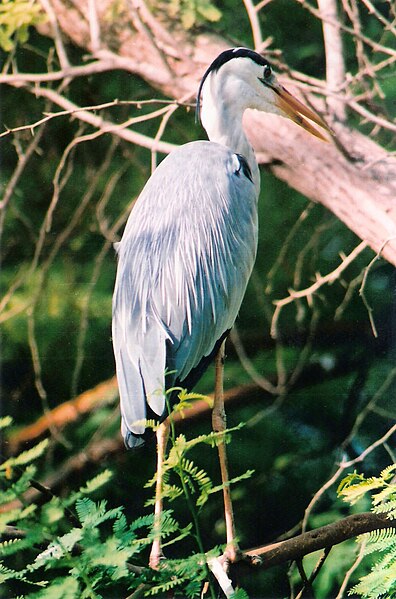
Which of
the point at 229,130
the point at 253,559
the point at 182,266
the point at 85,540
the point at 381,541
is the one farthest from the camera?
the point at 229,130

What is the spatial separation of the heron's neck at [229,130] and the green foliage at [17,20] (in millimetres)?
600

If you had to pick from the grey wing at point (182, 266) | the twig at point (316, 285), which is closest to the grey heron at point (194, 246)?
the grey wing at point (182, 266)

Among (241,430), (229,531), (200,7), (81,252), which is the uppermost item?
(200,7)

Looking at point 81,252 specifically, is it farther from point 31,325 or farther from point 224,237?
point 224,237

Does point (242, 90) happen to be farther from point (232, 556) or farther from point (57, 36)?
point (232, 556)

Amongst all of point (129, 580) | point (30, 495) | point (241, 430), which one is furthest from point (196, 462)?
point (129, 580)

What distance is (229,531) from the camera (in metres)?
2.01

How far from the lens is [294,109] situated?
2145 millimetres

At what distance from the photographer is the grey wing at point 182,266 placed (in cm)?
185

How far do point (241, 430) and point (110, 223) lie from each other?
70 centimetres

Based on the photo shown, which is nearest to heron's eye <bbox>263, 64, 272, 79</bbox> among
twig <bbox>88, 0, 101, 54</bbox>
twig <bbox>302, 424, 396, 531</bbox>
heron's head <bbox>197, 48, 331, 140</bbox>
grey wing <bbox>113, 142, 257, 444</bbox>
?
heron's head <bbox>197, 48, 331, 140</bbox>

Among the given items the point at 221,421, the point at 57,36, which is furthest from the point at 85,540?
the point at 57,36

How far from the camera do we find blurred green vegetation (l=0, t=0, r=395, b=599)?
2.18m

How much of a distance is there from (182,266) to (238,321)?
0.33m
